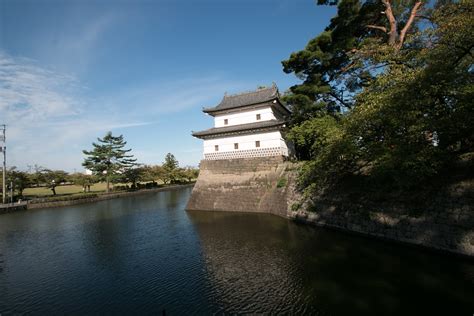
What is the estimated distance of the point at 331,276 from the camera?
7973 mm

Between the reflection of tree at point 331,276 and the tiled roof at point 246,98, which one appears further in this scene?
the tiled roof at point 246,98

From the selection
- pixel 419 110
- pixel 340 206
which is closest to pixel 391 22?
pixel 419 110

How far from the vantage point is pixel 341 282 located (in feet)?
24.7

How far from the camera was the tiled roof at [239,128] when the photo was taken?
2030cm

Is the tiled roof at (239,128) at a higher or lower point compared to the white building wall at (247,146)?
higher

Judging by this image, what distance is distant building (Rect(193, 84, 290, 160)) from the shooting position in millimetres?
20969

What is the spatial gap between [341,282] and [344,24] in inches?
756

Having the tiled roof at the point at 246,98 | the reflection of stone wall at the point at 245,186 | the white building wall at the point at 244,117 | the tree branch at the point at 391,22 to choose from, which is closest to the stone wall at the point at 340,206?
the reflection of stone wall at the point at 245,186

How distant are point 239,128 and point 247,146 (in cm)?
176

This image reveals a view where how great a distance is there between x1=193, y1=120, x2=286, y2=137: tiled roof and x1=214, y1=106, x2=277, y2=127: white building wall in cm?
50

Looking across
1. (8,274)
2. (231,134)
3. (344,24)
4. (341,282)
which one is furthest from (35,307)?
(344,24)

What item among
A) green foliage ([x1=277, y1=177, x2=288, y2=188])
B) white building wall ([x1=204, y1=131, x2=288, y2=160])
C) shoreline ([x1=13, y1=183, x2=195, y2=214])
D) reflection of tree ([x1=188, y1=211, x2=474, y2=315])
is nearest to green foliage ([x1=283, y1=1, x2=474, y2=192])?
reflection of tree ([x1=188, y1=211, x2=474, y2=315])

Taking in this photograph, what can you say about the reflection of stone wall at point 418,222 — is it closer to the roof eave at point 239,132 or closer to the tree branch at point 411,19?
the roof eave at point 239,132

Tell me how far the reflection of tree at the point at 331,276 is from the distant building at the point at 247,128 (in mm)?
10200
